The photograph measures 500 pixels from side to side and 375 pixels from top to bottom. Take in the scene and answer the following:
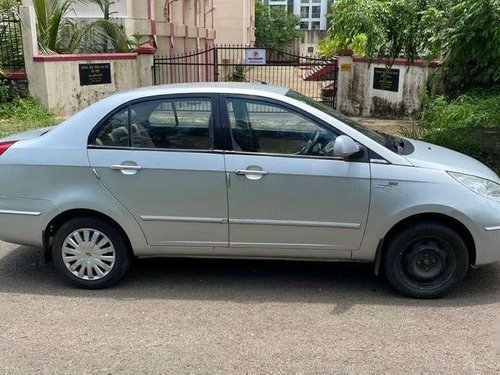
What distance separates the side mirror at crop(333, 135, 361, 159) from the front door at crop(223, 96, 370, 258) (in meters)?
0.10

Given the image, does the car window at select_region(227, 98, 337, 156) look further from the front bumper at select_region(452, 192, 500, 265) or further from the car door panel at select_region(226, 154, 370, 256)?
the front bumper at select_region(452, 192, 500, 265)

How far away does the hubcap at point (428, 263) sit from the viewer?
4.12m

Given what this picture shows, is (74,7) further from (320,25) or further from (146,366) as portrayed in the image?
(320,25)

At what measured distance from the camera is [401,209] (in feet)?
13.2

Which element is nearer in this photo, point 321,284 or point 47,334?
point 47,334

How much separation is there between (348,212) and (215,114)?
1.26m

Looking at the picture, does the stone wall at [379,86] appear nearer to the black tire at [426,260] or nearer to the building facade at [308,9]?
the black tire at [426,260]

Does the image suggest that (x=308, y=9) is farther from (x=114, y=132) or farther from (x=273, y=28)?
(x=114, y=132)

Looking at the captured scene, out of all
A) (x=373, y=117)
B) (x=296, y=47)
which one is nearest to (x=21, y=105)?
(x=373, y=117)

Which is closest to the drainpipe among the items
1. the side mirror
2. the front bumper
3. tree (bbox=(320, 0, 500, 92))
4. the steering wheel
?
tree (bbox=(320, 0, 500, 92))

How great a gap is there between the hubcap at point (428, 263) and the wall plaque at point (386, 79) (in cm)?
960

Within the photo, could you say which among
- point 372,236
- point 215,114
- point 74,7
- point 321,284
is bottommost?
point 321,284

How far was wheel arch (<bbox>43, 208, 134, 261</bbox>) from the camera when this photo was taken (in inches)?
168

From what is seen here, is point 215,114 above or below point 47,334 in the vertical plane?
above
